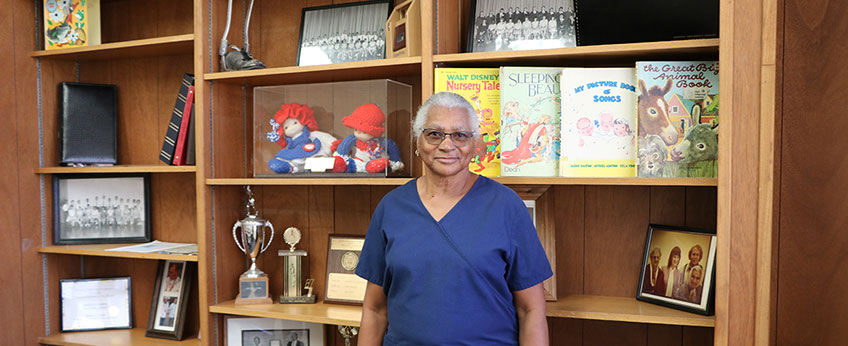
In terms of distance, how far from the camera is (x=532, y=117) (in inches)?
74.2

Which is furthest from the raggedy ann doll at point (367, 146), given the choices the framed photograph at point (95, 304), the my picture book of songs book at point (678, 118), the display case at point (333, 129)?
the framed photograph at point (95, 304)

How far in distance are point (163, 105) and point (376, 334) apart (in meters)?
1.54

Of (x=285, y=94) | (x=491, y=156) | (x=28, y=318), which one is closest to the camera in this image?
(x=491, y=156)

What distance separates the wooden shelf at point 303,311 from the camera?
2139mm

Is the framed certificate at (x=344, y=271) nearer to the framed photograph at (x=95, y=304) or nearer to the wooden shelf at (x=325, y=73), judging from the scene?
the wooden shelf at (x=325, y=73)

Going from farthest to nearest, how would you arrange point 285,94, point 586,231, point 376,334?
point 285,94
point 586,231
point 376,334

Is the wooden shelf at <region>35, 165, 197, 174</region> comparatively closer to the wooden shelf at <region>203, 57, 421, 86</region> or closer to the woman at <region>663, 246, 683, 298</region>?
the wooden shelf at <region>203, 57, 421, 86</region>

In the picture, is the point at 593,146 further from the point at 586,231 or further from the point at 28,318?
the point at 28,318

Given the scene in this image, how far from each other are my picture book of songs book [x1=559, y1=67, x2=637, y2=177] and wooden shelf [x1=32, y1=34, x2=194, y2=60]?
136 cm

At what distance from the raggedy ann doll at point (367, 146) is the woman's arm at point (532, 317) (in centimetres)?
69

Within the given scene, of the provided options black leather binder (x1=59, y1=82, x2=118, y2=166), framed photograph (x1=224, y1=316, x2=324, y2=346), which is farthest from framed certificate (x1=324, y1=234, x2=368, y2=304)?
black leather binder (x1=59, y1=82, x2=118, y2=166)

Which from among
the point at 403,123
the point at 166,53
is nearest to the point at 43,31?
the point at 166,53

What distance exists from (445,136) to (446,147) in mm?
28

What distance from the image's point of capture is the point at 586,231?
6.97 feet
